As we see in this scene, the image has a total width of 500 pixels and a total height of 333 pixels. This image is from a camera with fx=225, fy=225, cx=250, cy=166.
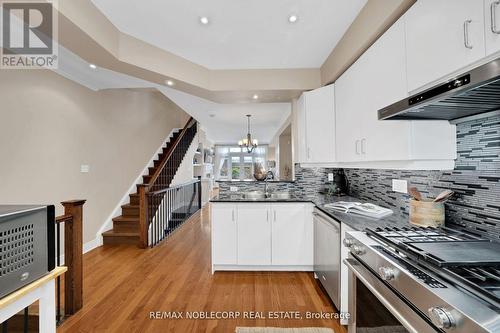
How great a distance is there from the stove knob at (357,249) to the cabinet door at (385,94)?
659 mm

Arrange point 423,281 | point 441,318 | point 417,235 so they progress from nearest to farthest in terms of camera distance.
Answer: point 441,318, point 423,281, point 417,235

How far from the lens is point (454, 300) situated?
0.76m

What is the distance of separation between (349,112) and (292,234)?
157 centimetres

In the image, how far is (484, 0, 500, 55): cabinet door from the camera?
886 millimetres

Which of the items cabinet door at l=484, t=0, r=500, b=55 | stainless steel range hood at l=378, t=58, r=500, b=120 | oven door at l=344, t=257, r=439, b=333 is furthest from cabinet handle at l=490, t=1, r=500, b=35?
oven door at l=344, t=257, r=439, b=333

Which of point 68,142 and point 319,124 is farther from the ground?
point 319,124

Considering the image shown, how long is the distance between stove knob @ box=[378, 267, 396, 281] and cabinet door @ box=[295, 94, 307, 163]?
203 cm

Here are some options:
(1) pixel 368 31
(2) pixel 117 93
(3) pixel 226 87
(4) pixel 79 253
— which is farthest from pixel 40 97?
(1) pixel 368 31

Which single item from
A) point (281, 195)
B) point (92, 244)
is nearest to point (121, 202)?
point (92, 244)

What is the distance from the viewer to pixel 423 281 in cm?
89

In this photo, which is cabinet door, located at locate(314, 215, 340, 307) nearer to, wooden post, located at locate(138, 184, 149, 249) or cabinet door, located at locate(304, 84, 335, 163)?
cabinet door, located at locate(304, 84, 335, 163)

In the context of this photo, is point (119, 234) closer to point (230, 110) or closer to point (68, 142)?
point (68, 142)

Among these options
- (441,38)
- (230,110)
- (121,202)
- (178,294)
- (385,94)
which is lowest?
(178,294)

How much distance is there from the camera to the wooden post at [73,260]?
2100 mm
